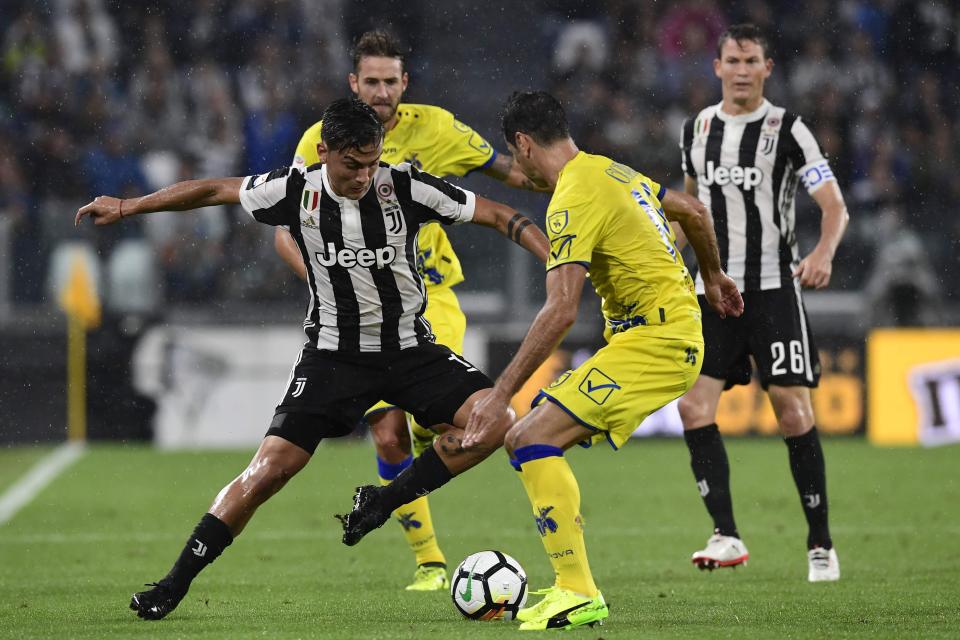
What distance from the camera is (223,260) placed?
563 inches

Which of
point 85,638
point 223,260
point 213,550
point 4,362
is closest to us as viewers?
point 85,638

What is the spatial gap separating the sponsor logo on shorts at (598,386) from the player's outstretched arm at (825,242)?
1.52 metres

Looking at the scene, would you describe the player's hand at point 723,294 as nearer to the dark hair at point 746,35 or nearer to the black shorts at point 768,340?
the black shorts at point 768,340

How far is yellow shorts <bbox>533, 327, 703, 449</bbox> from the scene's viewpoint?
5289 millimetres

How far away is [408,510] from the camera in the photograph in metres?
6.73

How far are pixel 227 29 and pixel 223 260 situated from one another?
4.33 metres

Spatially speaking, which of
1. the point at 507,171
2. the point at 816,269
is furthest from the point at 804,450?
the point at 507,171

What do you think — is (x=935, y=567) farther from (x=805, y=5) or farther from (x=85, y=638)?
(x=805, y=5)

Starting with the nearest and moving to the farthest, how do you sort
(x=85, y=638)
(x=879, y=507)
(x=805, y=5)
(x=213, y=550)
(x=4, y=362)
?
(x=85, y=638) < (x=213, y=550) < (x=879, y=507) < (x=4, y=362) < (x=805, y=5)

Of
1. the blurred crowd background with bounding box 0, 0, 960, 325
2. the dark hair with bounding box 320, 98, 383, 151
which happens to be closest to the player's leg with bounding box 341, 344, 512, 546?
the dark hair with bounding box 320, 98, 383, 151

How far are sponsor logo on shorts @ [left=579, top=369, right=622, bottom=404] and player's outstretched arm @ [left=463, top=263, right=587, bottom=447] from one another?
284mm

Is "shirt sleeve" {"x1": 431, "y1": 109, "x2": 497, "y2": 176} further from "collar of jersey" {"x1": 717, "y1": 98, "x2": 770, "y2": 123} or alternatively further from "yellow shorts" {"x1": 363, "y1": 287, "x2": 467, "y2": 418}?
"collar of jersey" {"x1": 717, "y1": 98, "x2": 770, "y2": 123}

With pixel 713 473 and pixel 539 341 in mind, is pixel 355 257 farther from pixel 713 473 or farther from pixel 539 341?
pixel 713 473

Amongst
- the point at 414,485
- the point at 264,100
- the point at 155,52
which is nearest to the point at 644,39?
the point at 264,100
